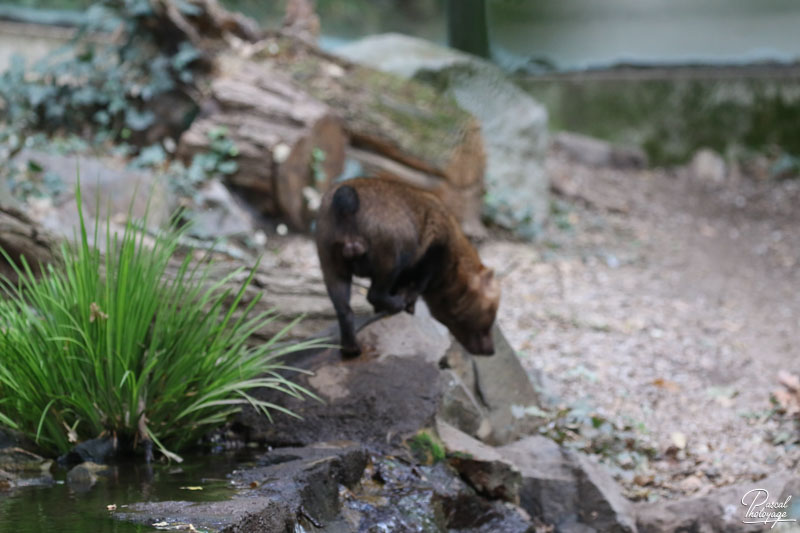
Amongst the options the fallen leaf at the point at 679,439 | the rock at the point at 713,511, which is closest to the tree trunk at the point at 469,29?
the fallen leaf at the point at 679,439

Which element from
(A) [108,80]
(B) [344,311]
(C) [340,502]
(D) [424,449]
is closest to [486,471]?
(D) [424,449]

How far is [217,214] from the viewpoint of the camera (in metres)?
6.98

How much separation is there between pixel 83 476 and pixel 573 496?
2339 millimetres

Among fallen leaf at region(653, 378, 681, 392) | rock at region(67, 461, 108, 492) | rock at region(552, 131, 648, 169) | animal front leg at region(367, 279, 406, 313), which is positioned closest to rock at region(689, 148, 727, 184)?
rock at region(552, 131, 648, 169)

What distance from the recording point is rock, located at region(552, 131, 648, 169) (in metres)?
11.2

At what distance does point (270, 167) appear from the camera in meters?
7.25

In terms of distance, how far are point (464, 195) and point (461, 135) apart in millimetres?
583

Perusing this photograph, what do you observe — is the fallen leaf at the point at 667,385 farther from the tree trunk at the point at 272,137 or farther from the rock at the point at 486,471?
the tree trunk at the point at 272,137

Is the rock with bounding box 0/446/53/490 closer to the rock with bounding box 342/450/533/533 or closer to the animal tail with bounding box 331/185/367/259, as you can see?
the rock with bounding box 342/450/533/533

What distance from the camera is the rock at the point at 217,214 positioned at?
680cm

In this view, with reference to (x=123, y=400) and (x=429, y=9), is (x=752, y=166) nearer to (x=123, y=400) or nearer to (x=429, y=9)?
(x=429, y=9)

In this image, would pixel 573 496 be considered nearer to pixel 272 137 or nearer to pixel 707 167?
pixel 272 137

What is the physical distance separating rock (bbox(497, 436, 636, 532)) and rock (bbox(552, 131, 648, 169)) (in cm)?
731

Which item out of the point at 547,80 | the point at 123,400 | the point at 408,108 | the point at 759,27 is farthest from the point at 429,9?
the point at 123,400
